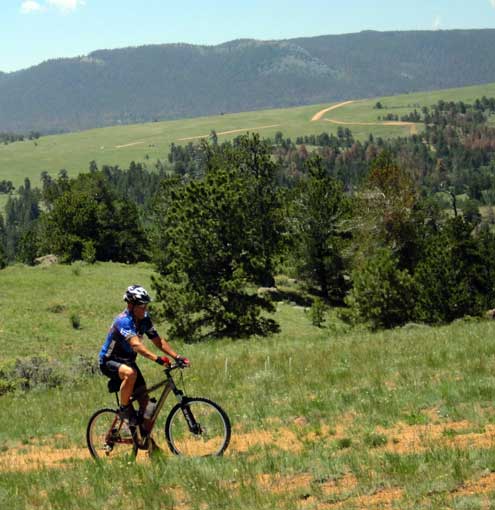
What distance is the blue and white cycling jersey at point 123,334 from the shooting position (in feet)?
38.3

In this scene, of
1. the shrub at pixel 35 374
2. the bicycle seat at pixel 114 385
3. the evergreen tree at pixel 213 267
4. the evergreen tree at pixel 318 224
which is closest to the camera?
the bicycle seat at pixel 114 385

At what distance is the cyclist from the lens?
11.6 metres

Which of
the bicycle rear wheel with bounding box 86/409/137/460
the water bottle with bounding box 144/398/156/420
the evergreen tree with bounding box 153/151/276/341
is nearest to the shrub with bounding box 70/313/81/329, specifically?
the evergreen tree with bounding box 153/151/276/341

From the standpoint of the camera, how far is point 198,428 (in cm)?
1184

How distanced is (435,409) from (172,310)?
84.4ft

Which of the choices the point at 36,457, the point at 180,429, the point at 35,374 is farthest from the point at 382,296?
the point at 180,429

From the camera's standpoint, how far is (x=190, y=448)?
12.0 meters

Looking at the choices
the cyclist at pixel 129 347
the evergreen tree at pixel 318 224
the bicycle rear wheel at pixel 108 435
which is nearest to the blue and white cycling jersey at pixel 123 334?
the cyclist at pixel 129 347

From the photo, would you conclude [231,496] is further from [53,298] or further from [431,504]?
[53,298]

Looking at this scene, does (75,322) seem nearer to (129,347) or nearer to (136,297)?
(129,347)

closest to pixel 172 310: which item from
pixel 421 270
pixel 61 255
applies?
pixel 421 270

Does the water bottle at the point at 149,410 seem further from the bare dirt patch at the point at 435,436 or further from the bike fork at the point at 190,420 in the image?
the bare dirt patch at the point at 435,436

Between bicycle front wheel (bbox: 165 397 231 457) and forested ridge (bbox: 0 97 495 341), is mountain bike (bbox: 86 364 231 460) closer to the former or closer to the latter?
bicycle front wheel (bbox: 165 397 231 457)

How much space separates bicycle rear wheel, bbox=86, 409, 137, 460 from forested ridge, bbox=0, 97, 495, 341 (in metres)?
25.2
